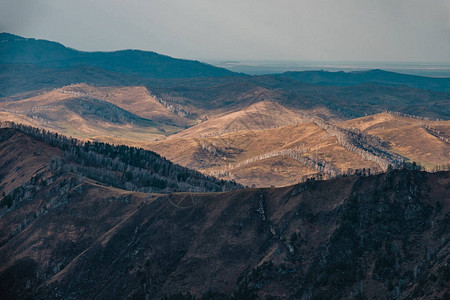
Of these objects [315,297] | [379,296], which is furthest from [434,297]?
[315,297]

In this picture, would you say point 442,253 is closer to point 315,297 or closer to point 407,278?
point 407,278

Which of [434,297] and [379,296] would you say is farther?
[379,296]

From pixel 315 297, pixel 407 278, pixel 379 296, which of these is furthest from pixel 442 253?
pixel 315 297

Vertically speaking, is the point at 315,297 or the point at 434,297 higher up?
the point at 434,297

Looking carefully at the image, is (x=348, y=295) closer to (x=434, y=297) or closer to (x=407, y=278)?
(x=407, y=278)

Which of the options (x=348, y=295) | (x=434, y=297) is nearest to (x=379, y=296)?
(x=348, y=295)

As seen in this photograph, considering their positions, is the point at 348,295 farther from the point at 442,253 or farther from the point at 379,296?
the point at 442,253

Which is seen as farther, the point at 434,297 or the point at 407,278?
the point at 407,278
